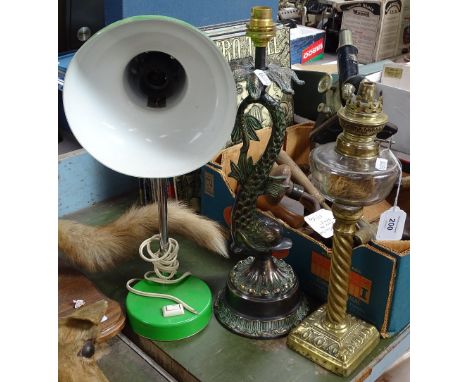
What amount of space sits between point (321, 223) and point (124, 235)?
1.60 ft

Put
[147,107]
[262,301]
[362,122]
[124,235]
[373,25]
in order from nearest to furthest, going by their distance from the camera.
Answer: [362,122] → [147,107] → [262,301] → [124,235] → [373,25]

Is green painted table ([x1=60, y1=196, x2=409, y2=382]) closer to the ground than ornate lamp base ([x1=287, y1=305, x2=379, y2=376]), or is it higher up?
closer to the ground

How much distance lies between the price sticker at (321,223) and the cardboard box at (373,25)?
4.72ft

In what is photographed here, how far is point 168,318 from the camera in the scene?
1156 mm

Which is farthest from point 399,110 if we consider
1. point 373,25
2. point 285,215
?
point 373,25

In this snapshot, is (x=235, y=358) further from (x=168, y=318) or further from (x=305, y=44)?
(x=305, y=44)

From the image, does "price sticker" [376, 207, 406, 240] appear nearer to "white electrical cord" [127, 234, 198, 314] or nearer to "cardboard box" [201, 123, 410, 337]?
"cardboard box" [201, 123, 410, 337]

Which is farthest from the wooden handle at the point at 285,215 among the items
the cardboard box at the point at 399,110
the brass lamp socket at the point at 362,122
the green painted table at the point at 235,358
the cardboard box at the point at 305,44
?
the cardboard box at the point at 305,44

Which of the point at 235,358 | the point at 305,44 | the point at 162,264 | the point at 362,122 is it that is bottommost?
the point at 235,358

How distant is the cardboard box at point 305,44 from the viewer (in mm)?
2181

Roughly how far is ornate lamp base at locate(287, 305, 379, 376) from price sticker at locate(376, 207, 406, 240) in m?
0.20

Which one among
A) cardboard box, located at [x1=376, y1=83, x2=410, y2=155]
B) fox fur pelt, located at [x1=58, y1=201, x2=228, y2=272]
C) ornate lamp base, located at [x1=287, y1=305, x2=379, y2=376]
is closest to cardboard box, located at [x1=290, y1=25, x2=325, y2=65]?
cardboard box, located at [x1=376, y1=83, x2=410, y2=155]

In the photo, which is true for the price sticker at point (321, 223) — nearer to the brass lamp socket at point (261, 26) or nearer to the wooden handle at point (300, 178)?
the wooden handle at point (300, 178)

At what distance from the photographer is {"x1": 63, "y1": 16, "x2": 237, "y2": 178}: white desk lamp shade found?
3.09 ft
